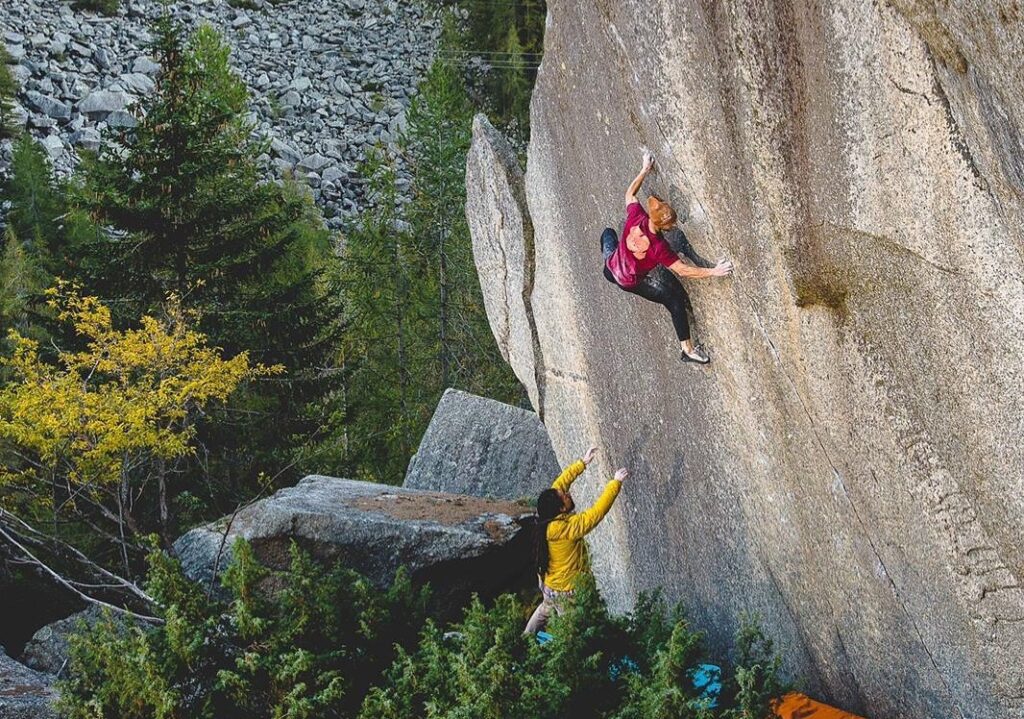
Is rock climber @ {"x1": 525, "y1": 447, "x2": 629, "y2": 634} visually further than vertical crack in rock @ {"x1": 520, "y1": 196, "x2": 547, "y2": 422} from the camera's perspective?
No

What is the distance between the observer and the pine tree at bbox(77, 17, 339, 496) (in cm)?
1811

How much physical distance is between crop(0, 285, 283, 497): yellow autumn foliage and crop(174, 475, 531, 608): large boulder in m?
2.21

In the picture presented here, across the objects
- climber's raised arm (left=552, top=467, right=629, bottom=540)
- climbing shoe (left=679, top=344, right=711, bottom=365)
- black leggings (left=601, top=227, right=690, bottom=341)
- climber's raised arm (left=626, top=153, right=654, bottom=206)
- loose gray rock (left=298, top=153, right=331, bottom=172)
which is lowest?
climber's raised arm (left=552, top=467, right=629, bottom=540)

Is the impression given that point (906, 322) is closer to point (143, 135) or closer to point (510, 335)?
point (510, 335)

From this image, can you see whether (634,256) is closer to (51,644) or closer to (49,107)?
(51,644)

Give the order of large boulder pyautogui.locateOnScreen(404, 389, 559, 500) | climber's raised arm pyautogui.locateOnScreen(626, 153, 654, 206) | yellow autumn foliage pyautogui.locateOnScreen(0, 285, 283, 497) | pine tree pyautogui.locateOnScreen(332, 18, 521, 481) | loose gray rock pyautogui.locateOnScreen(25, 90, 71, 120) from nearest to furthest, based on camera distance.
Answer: climber's raised arm pyautogui.locateOnScreen(626, 153, 654, 206), yellow autumn foliage pyautogui.locateOnScreen(0, 285, 283, 497), large boulder pyautogui.locateOnScreen(404, 389, 559, 500), pine tree pyautogui.locateOnScreen(332, 18, 521, 481), loose gray rock pyautogui.locateOnScreen(25, 90, 71, 120)

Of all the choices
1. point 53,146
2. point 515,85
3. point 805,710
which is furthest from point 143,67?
point 805,710

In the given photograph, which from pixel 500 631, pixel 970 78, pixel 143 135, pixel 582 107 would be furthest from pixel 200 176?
pixel 970 78

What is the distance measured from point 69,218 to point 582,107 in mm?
30556

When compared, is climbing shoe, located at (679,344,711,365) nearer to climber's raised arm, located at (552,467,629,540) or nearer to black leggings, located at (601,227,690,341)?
black leggings, located at (601,227,690,341)

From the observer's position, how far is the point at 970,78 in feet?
18.0

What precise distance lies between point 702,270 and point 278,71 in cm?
5071

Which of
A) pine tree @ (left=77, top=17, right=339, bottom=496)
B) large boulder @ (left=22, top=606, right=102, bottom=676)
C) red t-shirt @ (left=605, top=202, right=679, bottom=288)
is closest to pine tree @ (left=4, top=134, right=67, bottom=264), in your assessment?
pine tree @ (left=77, top=17, right=339, bottom=496)

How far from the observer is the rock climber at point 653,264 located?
25.2 ft
